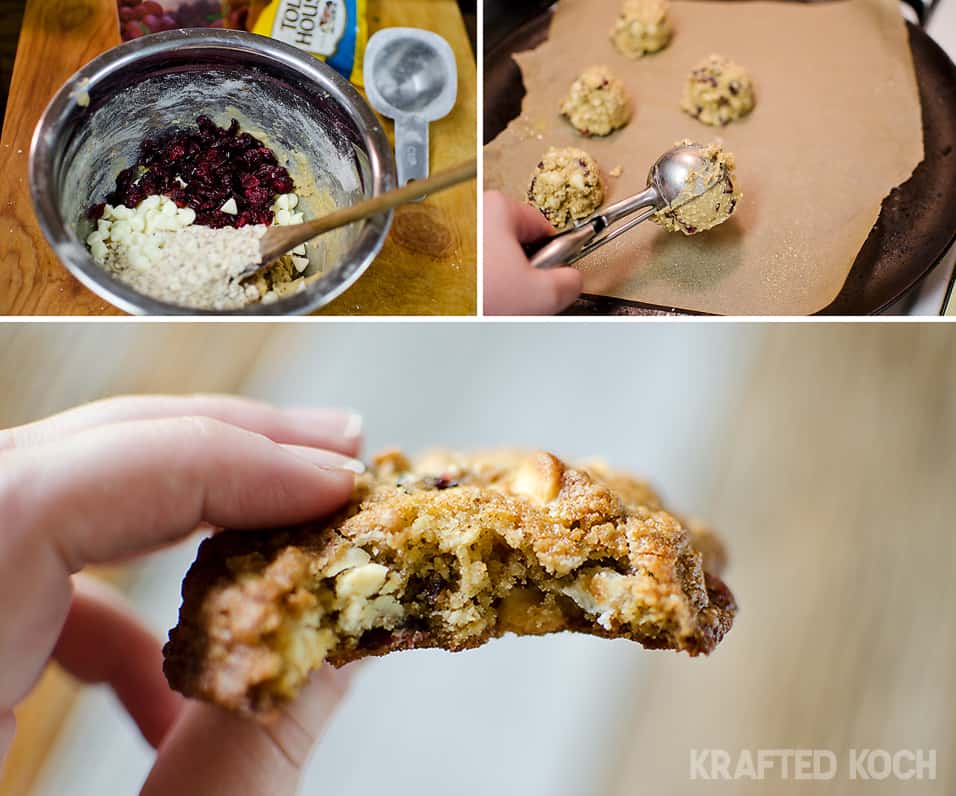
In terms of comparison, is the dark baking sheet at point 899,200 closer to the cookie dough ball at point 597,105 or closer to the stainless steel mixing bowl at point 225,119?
the cookie dough ball at point 597,105

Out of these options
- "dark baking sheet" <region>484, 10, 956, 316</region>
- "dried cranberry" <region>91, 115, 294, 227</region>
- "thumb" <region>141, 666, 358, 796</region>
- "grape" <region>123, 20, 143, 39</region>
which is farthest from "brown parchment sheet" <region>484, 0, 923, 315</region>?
"thumb" <region>141, 666, 358, 796</region>

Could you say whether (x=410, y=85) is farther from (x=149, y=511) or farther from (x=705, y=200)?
(x=149, y=511)

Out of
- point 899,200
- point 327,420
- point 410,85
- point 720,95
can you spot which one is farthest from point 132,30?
point 899,200

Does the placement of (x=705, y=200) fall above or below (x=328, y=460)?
above

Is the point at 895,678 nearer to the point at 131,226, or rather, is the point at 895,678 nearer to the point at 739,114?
the point at 739,114

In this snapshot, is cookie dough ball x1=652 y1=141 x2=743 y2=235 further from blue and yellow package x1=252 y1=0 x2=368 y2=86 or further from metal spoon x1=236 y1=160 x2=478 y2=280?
blue and yellow package x1=252 y1=0 x2=368 y2=86

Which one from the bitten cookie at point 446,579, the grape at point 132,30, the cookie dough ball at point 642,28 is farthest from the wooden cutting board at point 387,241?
the bitten cookie at point 446,579
